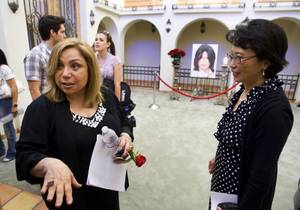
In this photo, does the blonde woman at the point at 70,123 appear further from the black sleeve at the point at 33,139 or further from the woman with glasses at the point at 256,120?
the woman with glasses at the point at 256,120

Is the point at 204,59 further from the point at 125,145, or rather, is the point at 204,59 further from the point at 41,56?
the point at 125,145

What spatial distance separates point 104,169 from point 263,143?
74 centimetres

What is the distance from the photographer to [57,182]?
2.30 ft

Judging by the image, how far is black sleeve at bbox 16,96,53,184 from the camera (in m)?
0.85

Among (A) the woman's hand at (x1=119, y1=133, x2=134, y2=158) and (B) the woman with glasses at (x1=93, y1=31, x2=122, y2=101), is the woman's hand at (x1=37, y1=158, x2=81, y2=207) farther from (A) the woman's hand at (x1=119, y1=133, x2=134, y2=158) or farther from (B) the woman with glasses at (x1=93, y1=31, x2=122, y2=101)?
(B) the woman with glasses at (x1=93, y1=31, x2=122, y2=101)

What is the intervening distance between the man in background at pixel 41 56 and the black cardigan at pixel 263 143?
1821 mm

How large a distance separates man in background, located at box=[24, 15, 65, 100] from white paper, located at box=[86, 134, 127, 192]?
1.28 m

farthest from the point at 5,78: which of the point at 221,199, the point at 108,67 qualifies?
the point at 221,199

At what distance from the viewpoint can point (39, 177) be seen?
2.80 ft

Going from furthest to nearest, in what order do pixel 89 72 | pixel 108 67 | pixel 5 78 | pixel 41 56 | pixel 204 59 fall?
pixel 204 59, pixel 5 78, pixel 108 67, pixel 41 56, pixel 89 72

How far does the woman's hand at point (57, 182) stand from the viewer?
68 centimetres

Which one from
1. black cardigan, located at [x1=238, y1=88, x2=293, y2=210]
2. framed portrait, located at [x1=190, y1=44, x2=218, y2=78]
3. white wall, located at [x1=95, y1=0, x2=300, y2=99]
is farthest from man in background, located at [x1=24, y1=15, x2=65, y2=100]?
framed portrait, located at [x1=190, y1=44, x2=218, y2=78]

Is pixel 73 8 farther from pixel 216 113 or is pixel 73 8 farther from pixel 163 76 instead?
pixel 216 113

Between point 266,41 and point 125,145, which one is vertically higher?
point 266,41
